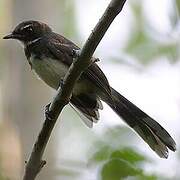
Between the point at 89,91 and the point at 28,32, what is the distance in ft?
1.72

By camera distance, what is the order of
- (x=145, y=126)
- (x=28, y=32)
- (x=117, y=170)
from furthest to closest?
1. (x=28, y=32)
2. (x=145, y=126)
3. (x=117, y=170)

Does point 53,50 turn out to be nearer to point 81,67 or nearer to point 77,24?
point 81,67

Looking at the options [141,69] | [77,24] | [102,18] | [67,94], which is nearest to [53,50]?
[67,94]

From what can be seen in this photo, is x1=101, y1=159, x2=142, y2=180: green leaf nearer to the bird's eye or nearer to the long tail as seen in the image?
the long tail

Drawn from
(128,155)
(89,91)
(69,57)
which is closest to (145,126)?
(89,91)

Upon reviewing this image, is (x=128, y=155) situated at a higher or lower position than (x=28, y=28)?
lower

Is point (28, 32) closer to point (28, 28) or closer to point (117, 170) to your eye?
point (28, 28)

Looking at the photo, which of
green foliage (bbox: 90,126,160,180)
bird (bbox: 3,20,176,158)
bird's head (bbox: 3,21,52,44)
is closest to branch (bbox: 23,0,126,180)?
green foliage (bbox: 90,126,160,180)

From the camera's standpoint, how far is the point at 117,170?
203 cm

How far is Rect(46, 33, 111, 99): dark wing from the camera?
2.79 m

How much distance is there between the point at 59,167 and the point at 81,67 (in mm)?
972

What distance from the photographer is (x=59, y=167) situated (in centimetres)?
289

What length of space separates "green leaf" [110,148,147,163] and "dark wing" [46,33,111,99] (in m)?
0.64

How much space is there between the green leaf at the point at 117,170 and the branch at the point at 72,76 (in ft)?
0.75
